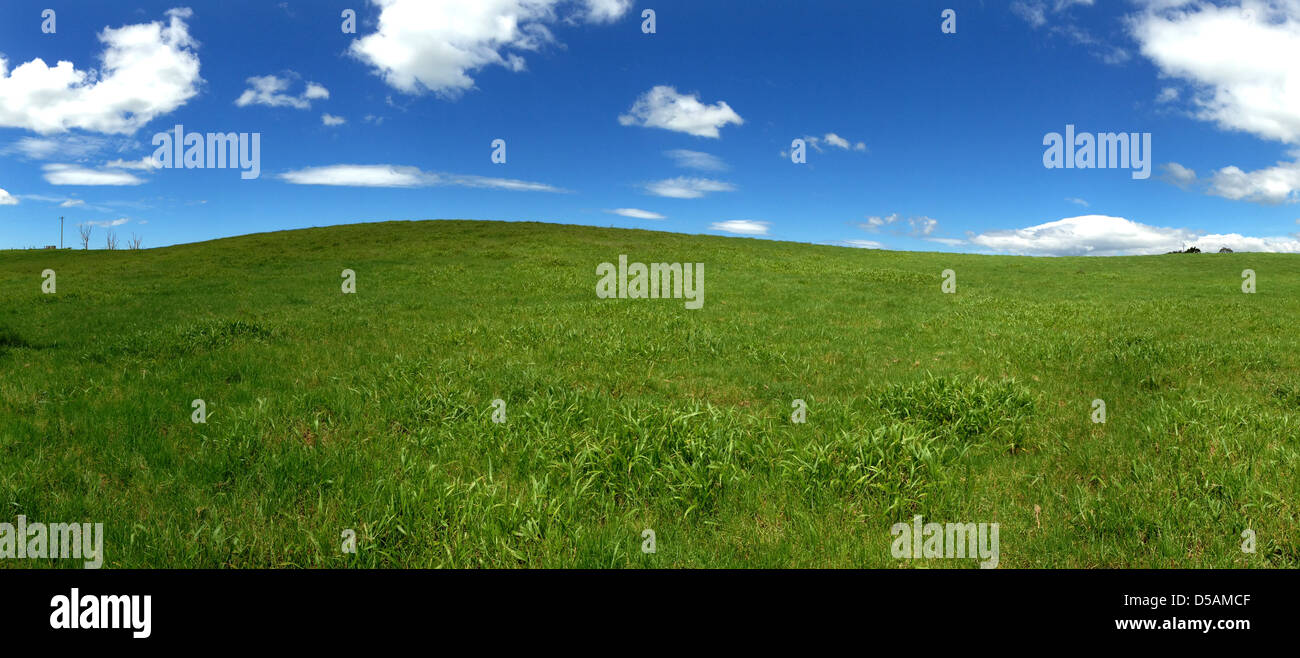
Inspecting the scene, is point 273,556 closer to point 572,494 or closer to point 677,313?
point 572,494

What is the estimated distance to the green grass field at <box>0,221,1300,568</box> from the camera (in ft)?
16.7

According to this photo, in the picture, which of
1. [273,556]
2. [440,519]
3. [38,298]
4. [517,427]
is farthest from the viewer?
[38,298]

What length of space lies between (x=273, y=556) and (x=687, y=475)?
3737mm

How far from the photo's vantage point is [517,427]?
25.9 feet

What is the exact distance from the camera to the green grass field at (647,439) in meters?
5.08

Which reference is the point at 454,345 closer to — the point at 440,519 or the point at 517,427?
the point at 517,427

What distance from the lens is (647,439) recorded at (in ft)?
23.5

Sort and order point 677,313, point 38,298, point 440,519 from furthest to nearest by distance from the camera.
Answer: point 38,298
point 677,313
point 440,519

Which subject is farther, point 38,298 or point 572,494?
point 38,298
